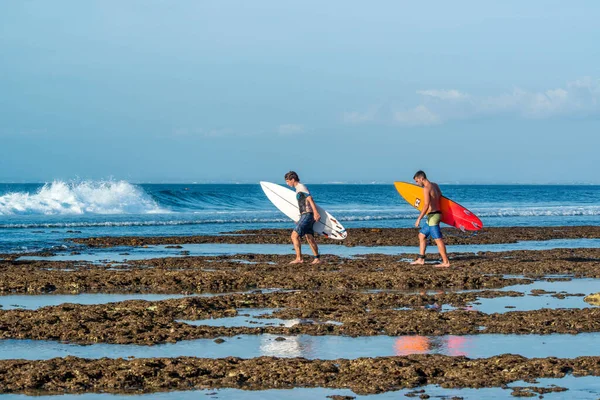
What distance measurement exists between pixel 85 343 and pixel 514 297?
6942 mm

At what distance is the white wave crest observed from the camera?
51312mm

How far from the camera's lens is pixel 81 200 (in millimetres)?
55094

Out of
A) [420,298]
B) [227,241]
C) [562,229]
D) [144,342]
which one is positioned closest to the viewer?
[144,342]

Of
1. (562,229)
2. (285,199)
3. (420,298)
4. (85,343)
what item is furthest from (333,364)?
(562,229)

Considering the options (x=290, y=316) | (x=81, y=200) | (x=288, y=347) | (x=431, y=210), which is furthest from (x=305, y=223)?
(x=81, y=200)

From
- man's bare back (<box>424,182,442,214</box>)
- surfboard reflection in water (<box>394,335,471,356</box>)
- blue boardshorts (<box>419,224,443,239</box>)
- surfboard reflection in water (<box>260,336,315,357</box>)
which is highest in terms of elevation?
man's bare back (<box>424,182,442,214</box>)

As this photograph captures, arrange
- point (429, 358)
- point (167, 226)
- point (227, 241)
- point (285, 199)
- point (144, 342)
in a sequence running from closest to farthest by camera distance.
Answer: point (429, 358)
point (144, 342)
point (285, 199)
point (227, 241)
point (167, 226)

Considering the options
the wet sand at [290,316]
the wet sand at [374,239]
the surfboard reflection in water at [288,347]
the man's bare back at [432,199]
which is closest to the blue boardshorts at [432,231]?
the man's bare back at [432,199]

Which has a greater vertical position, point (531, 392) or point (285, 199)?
point (285, 199)

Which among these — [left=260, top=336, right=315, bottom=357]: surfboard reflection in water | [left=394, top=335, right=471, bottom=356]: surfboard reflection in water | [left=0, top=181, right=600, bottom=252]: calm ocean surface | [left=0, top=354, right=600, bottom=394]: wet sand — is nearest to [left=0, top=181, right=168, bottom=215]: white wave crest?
[left=0, top=181, right=600, bottom=252]: calm ocean surface

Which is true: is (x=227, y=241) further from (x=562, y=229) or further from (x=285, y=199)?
(x=562, y=229)

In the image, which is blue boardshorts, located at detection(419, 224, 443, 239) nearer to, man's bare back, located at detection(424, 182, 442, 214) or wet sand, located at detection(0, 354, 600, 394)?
man's bare back, located at detection(424, 182, 442, 214)

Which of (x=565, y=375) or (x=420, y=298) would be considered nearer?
(x=565, y=375)

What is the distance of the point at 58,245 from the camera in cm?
2467
